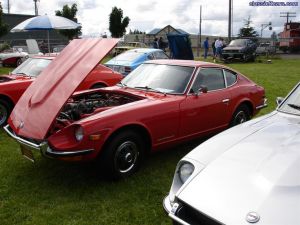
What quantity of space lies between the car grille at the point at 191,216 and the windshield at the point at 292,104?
1766mm

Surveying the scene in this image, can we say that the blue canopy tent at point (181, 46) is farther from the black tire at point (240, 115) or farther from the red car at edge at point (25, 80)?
the black tire at point (240, 115)

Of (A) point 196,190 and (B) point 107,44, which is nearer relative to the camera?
(A) point 196,190

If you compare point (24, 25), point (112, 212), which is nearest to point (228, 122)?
point (112, 212)

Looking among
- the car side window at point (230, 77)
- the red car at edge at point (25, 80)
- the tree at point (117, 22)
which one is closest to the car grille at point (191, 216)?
the car side window at point (230, 77)

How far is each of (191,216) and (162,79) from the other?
3165 mm

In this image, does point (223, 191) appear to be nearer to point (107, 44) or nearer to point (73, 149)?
point (73, 149)

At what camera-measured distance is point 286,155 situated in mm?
2699

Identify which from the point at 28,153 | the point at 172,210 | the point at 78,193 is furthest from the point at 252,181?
the point at 28,153

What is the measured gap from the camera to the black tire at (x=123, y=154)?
431 centimetres

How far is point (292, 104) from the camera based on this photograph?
3.80 m

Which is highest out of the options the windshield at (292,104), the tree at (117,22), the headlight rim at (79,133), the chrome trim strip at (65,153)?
the tree at (117,22)

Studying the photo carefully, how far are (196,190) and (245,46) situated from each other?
23417 mm

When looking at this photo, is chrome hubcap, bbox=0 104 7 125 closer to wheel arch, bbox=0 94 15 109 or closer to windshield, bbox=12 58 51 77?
wheel arch, bbox=0 94 15 109

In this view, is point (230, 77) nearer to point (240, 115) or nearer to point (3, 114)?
point (240, 115)
